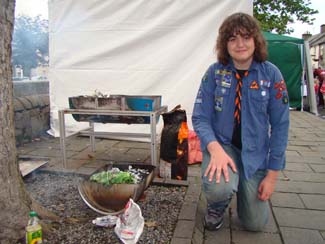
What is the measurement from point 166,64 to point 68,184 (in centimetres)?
254

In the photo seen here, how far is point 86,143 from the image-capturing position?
5.65m

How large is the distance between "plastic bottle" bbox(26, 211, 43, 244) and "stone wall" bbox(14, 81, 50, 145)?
334 centimetres

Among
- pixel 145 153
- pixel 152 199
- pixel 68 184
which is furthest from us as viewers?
pixel 145 153

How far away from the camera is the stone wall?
17.7ft

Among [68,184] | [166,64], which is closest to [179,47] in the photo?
[166,64]

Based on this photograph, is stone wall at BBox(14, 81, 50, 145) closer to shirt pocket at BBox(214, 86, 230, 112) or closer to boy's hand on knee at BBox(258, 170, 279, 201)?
shirt pocket at BBox(214, 86, 230, 112)

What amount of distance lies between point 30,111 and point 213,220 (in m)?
3.97

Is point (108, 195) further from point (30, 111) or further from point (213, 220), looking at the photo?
point (30, 111)

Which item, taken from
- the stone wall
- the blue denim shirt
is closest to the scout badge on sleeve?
the blue denim shirt

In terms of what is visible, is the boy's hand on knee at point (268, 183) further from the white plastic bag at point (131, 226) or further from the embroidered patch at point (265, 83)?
the white plastic bag at point (131, 226)

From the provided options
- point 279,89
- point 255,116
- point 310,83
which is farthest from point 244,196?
point 310,83

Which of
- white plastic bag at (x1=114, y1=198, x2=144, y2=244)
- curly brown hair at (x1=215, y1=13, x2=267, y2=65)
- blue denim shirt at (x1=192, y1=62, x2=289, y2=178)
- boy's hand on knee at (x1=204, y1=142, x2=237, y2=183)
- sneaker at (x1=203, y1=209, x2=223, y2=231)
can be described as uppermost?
curly brown hair at (x1=215, y1=13, x2=267, y2=65)

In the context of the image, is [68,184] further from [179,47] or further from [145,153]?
[179,47]

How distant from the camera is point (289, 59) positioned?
10.6m
